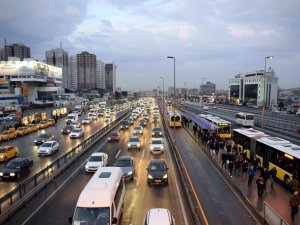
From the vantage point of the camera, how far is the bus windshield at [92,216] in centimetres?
1097

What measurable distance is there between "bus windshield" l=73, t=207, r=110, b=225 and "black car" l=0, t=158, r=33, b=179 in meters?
11.8

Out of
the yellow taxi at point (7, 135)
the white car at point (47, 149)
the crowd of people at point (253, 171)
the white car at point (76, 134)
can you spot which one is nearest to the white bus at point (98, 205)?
the crowd of people at point (253, 171)

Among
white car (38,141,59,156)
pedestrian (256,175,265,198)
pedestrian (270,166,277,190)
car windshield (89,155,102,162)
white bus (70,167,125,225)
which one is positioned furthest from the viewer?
white car (38,141,59,156)

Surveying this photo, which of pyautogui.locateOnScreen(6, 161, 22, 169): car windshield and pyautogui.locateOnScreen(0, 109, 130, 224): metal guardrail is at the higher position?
pyautogui.locateOnScreen(6, 161, 22, 169): car windshield

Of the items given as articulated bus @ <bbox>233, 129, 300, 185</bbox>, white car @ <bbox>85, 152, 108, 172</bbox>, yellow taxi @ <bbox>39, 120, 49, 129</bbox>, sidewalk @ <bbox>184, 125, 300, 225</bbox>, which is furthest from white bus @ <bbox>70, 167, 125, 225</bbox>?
yellow taxi @ <bbox>39, 120, 49, 129</bbox>

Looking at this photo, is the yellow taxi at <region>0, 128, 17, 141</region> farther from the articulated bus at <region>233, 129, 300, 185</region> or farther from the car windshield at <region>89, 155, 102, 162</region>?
the articulated bus at <region>233, 129, 300, 185</region>

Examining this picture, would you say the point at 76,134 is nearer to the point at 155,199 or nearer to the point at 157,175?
the point at 157,175

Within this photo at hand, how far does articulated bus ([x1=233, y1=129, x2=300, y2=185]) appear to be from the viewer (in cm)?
1786

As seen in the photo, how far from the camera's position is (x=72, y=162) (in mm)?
26000

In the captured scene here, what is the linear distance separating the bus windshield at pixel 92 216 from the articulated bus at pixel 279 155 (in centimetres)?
1171

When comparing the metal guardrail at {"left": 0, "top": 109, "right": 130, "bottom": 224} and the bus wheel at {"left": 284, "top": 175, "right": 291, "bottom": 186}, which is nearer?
the metal guardrail at {"left": 0, "top": 109, "right": 130, "bottom": 224}

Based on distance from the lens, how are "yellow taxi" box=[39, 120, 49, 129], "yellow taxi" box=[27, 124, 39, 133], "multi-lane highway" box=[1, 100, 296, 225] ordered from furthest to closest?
"yellow taxi" box=[39, 120, 49, 129] < "yellow taxi" box=[27, 124, 39, 133] < "multi-lane highway" box=[1, 100, 296, 225]

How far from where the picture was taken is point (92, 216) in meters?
11.1

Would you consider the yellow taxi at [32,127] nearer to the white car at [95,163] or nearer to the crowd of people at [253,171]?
the white car at [95,163]
